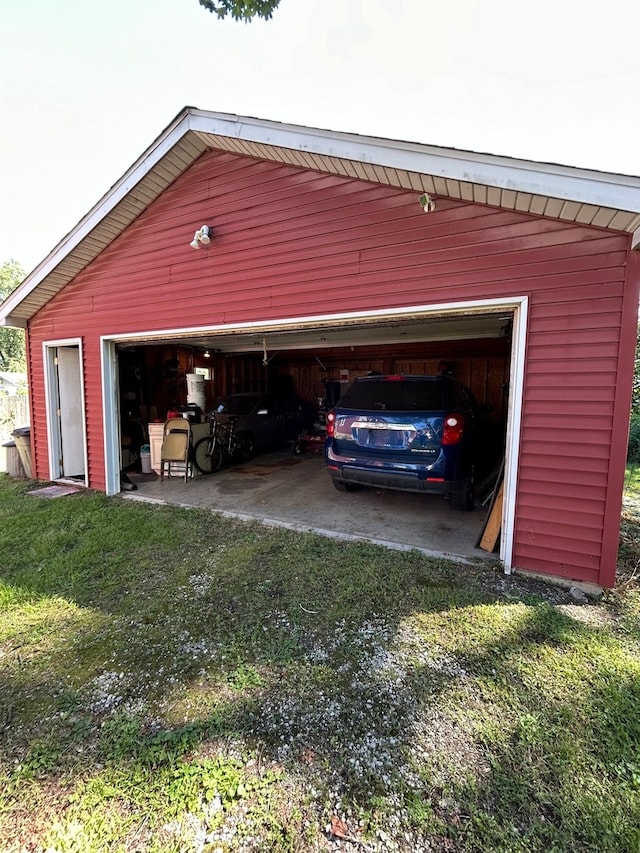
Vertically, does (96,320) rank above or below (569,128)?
below

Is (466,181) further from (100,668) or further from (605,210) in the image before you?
(100,668)

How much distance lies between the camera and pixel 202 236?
472cm

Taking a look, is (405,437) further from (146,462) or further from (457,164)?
(146,462)

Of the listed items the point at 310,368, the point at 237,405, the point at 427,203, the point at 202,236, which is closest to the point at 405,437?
the point at 427,203

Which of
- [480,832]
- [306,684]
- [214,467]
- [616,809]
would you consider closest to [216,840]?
[306,684]

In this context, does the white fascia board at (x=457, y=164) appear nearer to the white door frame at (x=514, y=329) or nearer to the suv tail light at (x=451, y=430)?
the white door frame at (x=514, y=329)

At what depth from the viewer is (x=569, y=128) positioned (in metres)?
4.86

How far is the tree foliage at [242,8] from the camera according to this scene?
3.76 meters

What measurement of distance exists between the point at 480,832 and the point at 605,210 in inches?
145

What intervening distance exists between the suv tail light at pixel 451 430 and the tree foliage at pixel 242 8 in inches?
181

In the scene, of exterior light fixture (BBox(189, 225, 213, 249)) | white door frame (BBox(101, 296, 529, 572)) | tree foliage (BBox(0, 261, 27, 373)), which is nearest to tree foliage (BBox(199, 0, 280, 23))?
exterior light fixture (BBox(189, 225, 213, 249))

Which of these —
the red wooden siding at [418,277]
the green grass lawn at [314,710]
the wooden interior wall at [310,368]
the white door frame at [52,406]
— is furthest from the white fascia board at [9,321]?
the green grass lawn at [314,710]

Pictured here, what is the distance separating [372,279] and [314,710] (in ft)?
11.8

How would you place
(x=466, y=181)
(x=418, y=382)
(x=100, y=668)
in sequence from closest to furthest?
1. (x=100, y=668)
2. (x=466, y=181)
3. (x=418, y=382)
